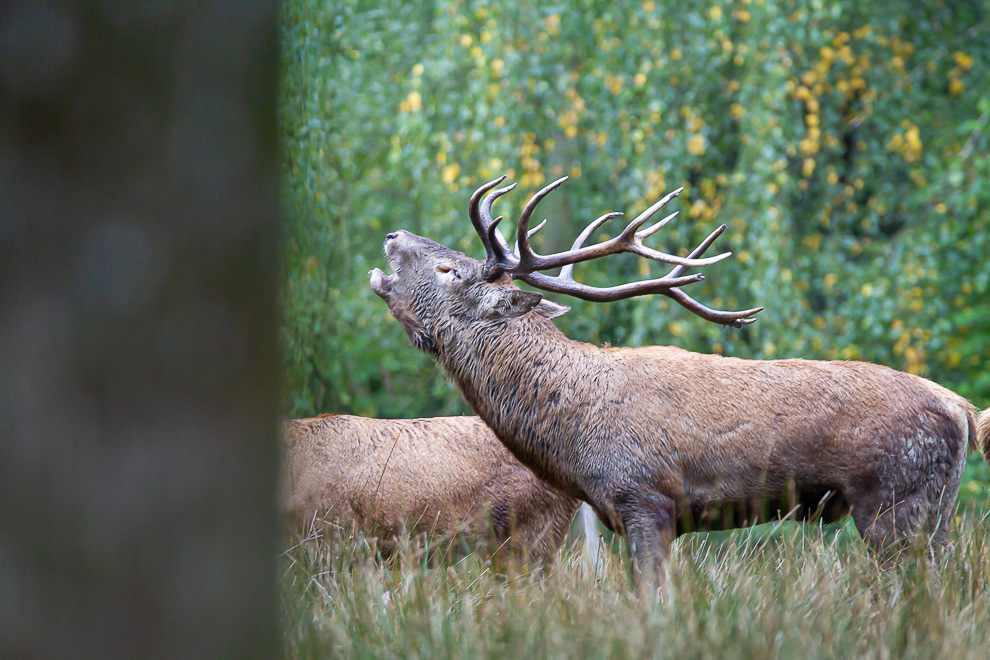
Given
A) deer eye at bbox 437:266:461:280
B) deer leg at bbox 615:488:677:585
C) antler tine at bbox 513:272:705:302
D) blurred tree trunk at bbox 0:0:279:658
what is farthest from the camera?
deer eye at bbox 437:266:461:280

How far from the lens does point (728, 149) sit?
8789mm

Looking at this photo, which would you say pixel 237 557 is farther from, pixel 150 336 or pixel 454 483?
pixel 454 483

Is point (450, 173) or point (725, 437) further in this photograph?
point (450, 173)

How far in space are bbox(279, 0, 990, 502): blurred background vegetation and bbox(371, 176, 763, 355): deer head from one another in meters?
2.81

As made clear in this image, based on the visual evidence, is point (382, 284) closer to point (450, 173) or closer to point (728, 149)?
point (450, 173)

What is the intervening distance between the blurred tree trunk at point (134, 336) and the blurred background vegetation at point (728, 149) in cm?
573

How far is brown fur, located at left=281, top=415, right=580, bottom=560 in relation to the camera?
4.66 metres

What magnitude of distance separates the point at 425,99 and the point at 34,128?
735cm

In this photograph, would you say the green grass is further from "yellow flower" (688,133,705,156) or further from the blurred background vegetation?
"yellow flower" (688,133,705,156)

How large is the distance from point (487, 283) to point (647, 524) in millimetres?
1374

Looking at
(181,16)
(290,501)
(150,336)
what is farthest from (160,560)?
(290,501)

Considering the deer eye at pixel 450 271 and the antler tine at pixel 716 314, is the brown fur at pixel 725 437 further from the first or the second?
the deer eye at pixel 450 271

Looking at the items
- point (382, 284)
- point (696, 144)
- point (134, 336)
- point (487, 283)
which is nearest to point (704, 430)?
point (487, 283)

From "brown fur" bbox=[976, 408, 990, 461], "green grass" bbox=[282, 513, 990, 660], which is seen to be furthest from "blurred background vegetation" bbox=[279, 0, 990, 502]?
"green grass" bbox=[282, 513, 990, 660]
